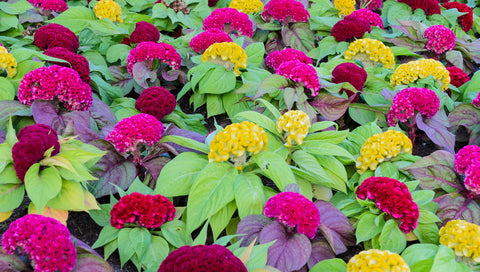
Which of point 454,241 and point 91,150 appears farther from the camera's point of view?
point 91,150

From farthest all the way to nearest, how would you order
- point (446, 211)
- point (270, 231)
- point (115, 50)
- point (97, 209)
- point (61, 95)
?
1. point (115, 50)
2. point (61, 95)
3. point (446, 211)
4. point (97, 209)
5. point (270, 231)

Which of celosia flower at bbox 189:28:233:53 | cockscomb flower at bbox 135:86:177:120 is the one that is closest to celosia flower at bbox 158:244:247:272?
cockscomb flower at bbox 135:86:177:120

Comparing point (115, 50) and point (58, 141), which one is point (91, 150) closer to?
point (58, 141)

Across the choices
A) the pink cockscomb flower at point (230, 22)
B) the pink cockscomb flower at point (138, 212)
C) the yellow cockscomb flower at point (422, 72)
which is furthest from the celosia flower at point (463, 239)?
the pink cockscomb flower at point (230, 22)

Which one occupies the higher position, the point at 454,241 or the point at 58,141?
the point at 58,141

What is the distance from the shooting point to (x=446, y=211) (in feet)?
10.9

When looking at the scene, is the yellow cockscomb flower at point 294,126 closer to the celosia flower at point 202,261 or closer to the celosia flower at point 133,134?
the celosia flower at point 133,134

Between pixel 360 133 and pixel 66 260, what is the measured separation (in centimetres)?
262

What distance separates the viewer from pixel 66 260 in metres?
2.39

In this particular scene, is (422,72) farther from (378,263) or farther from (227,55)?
(378,263)

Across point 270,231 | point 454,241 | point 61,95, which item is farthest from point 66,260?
point 454,241

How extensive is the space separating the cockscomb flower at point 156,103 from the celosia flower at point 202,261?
5.92 ft

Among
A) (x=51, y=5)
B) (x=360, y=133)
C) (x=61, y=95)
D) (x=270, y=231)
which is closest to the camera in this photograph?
(x=270, y=231)

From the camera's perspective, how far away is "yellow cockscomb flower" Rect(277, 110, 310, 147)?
11.2 ft
